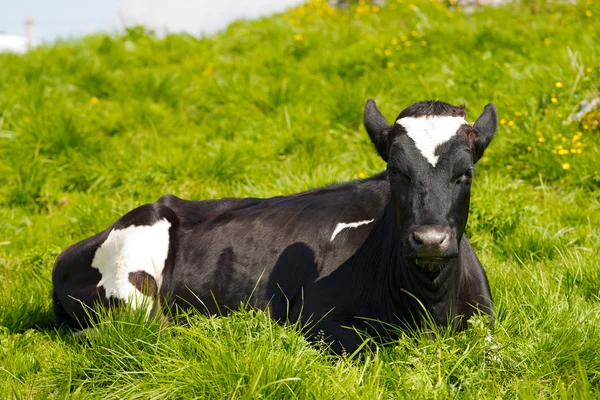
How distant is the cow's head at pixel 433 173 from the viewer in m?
3.73

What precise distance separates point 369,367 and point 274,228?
5.47 ft

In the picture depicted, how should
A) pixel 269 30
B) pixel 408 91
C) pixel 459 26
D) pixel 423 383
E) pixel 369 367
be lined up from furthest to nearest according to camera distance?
pixel 269 30 < pixel 459 26 < pixel 408 91 < pixel 369 367 < pixel 423 383

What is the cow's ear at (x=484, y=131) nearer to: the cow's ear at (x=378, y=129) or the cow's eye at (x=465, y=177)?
the cow's eye at (x=465, y=177)

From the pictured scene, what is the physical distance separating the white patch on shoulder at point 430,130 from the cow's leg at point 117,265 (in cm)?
214

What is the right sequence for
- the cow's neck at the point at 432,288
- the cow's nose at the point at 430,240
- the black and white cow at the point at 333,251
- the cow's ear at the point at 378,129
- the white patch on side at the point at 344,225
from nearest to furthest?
the cow's nose at the point at 430,240, the black and white cow at the point at 333,251, the cow's neck at the point at 432,288, the cow's ear at the point at 378,129, the white patch on side at the point at 344,225

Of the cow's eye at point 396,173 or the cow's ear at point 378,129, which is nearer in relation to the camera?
the cow's eye at point 396,173

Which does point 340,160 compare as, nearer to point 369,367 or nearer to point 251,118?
point 251,118

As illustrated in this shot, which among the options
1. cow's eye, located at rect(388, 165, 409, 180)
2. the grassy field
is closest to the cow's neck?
the grassy field

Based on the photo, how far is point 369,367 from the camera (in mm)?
3846

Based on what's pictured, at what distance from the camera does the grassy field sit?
3.69m

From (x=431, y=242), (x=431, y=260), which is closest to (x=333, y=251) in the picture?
(x=431, y=260)

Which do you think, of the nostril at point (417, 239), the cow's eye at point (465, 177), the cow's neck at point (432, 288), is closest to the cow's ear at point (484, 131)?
the cow's eye at point (465, 177)

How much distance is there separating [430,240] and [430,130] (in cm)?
74

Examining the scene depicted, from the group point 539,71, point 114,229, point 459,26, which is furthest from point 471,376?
point 459,26
